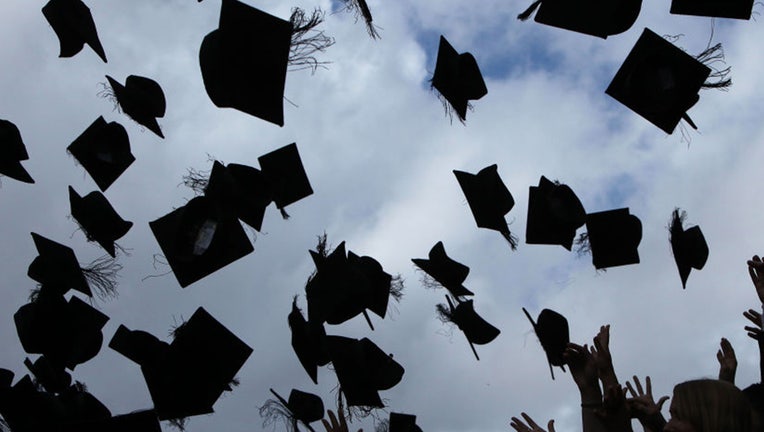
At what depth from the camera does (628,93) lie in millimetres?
4941

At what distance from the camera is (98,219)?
18.8ft

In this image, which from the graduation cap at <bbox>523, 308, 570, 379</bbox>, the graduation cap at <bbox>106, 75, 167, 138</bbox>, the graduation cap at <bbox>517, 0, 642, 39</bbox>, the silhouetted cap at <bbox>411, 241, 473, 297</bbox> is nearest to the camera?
the graduation cap at <bbox>517, 0, 642, 39</bbox>

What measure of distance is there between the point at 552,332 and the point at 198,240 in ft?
8.59

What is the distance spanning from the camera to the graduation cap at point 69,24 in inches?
213

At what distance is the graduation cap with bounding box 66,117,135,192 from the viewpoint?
18.4 ft

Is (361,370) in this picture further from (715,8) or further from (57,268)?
(715,8)

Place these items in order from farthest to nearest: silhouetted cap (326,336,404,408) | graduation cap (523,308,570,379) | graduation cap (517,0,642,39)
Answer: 1. graduation cap (523,308,570,379)
2. silhouetted cap (326,336,404,408)
3. graduation cap (517,0,642,39)

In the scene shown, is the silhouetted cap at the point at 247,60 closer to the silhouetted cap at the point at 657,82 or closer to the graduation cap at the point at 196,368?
the graduation cap at the point at 196,368

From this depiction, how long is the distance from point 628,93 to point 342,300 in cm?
227

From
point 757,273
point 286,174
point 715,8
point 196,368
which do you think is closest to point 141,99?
point 286,174

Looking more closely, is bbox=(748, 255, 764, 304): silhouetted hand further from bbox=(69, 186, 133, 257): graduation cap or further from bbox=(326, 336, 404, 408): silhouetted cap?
bbox=(69, 186, 133, 257): graduation cap

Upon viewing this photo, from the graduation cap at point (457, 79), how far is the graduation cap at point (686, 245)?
1.63 m

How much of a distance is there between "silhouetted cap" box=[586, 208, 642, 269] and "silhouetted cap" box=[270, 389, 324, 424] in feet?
7.72

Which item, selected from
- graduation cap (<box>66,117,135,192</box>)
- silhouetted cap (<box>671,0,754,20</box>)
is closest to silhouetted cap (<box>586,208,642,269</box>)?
silhouetted cap (<box>671,0,754,20</box>)
